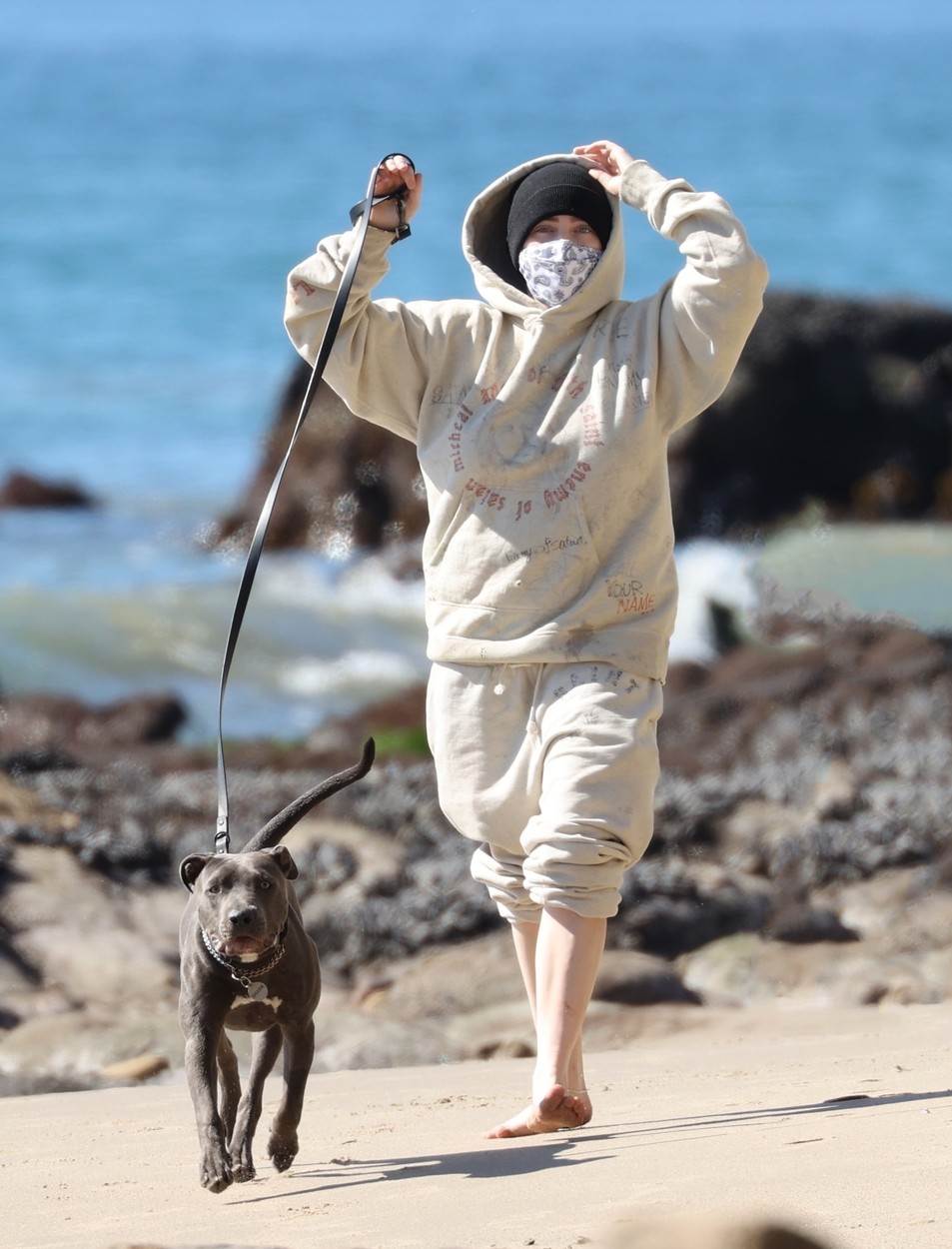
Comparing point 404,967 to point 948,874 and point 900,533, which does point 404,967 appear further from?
point 900,533

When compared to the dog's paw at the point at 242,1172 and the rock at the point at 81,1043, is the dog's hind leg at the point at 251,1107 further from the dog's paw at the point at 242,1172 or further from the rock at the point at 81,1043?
the rock at the point at 81,1043

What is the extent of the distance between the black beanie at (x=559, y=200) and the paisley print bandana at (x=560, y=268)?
8 cm

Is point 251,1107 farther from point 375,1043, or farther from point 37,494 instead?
point 37,494

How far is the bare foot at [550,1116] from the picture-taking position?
433cm

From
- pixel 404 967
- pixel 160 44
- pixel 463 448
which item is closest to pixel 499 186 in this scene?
pixel 463 448

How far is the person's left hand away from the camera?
4711 mm

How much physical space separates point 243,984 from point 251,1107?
384mm

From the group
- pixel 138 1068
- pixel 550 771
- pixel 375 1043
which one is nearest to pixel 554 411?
pixel 550 771

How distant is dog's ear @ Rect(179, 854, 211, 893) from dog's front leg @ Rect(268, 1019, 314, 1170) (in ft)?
1.22

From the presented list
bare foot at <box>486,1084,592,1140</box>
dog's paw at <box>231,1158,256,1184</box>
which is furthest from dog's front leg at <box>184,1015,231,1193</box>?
bare foot at <box>486,1084,592,1140</box>

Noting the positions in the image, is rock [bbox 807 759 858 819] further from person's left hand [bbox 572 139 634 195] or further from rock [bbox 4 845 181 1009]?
person's left hand [bbox 572 139 634 195]

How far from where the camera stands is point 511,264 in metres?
4.91

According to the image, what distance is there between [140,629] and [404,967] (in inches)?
329

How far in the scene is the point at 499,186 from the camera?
16.1 ft
